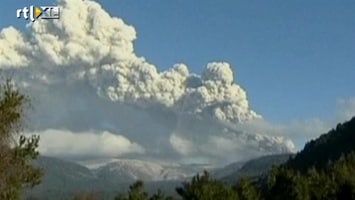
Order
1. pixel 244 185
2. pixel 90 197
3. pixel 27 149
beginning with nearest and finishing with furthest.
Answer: pixel 27 149 → pixel 244 185 → pixel 90 197

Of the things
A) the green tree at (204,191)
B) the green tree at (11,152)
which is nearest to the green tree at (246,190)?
the green tree at (204,191)

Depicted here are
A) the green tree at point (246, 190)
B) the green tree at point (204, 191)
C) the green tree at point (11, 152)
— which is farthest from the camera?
the green tree at point (246, 190)

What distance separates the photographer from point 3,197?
3459cm

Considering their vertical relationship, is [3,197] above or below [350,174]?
below

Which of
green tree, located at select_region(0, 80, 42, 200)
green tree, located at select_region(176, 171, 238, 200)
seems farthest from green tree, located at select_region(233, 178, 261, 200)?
green tree, located at select_region(0, 80, 42, 200)

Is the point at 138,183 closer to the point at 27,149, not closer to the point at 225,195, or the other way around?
the point at 225,195

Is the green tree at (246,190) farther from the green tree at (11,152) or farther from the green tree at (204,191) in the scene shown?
the green tree at (11,152)

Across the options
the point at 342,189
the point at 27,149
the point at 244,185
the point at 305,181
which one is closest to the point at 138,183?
the point at 244,185

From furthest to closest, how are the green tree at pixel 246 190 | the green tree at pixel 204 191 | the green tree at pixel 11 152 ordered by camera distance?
the green tree at pixel 246 190, the green tree at pixel 204 191, the green tree at pixel 11 152

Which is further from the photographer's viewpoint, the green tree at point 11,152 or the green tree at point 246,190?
the green tree at point 246,190

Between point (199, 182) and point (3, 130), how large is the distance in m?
52.5

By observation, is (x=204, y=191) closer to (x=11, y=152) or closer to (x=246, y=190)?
(x=246, y=190)

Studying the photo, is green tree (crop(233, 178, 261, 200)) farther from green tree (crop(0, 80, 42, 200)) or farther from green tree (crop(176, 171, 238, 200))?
green tree (crop(0, 80, 42, 200))

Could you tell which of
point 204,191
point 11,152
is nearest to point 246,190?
point 204,191
